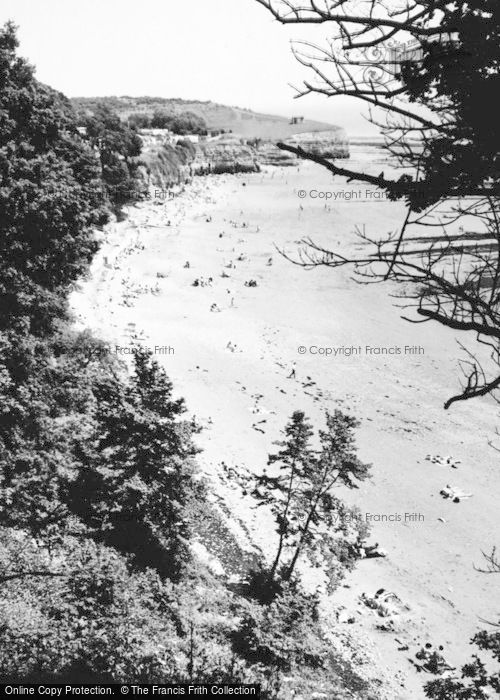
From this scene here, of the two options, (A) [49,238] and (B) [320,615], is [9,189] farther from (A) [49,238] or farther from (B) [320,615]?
(B) [320,615]

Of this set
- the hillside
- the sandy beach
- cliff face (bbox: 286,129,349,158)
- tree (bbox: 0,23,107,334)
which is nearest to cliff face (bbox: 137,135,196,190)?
the sandy beach

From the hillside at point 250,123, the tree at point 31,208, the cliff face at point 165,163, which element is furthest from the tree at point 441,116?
the hillside at point 250,123

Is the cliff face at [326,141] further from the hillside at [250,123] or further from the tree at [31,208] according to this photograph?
the tree at [31,208]

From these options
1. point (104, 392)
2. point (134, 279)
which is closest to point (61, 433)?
point (104, 392)

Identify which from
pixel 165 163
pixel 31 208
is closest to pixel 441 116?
pixel 31 208

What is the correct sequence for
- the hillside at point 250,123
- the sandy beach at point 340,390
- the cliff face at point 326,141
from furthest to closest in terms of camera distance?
the hillside at point 250,123 < the cliff face at point 326,141 < the sandy beach at point 340,390

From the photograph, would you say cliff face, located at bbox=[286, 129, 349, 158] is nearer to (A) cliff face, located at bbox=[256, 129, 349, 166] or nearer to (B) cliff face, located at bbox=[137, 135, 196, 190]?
(A) cliff face, located at bbox=[256, 129, 349, 166]

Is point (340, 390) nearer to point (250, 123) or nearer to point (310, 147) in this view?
point (310, 147)

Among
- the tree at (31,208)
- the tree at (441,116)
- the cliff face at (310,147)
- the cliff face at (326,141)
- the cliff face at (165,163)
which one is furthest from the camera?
the cliff face at (326,141)
